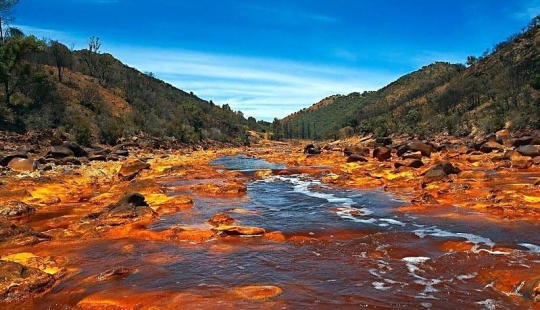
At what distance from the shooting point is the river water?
26.6 feet

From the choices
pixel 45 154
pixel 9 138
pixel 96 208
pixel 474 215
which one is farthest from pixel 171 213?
pixel 9 138

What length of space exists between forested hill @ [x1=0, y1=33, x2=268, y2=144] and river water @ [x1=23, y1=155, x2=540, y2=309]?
3669 centimetres

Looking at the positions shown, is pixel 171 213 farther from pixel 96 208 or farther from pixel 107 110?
pixel 107 110

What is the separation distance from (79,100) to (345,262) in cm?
6547

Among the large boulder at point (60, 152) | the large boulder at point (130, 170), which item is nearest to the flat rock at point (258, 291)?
the large boulder at point (130, 170)

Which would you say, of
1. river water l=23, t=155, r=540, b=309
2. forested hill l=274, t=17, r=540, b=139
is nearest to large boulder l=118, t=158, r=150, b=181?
river water l=23, t=155, r=540, b=309

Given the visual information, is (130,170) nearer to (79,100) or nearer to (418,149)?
(418,149)

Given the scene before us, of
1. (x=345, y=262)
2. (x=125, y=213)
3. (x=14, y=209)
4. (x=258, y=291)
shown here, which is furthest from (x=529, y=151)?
(x=14, y=209)

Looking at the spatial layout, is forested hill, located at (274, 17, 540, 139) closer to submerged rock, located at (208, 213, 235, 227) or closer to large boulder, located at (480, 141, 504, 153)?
large boulder, located at (480, 141, 504, 153)

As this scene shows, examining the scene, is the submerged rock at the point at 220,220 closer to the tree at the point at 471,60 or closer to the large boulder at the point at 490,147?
the large boulder at the point at 490,147

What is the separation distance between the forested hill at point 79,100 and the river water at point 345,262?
1444 inches

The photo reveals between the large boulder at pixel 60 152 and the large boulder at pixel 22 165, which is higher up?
the large boulder at pixel 60 152

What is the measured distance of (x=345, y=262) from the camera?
411 inches

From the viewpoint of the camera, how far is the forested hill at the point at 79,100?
147ft
